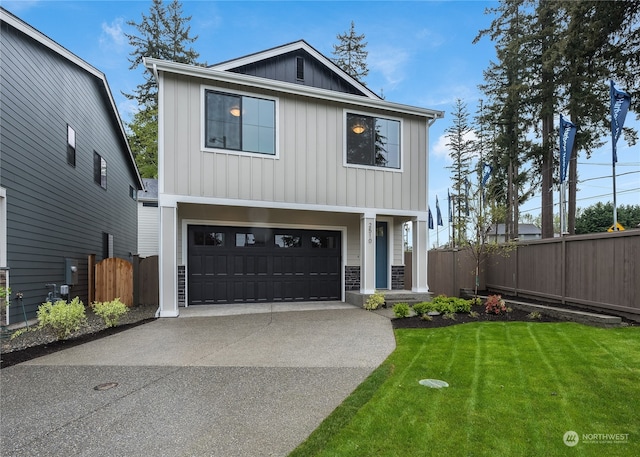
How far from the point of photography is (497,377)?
12.5 feet

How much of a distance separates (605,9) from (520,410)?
9.17 m

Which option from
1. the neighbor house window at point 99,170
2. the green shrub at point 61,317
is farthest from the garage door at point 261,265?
the neighbor house window at point 99,170

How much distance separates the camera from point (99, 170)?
11.8 m

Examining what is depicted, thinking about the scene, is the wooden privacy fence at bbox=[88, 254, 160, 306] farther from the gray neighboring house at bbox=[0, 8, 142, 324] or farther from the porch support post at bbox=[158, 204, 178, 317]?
the porch support post at bbox=[158, 204, 178, 317]

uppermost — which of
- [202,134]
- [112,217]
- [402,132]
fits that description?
[402,132]

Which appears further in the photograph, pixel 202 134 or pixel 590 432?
pixel 202 134

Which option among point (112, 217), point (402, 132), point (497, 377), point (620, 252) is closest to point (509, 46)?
point (402, 132)

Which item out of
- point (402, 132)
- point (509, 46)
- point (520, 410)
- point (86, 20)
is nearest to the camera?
point (520, 410)

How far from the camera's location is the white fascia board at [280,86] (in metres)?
7.55

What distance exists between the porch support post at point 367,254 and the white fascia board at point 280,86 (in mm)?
3016

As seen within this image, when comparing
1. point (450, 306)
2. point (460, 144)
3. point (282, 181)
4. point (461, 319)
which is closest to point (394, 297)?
point (450, 306)

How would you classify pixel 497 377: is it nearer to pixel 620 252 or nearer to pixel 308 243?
pixel 620 252

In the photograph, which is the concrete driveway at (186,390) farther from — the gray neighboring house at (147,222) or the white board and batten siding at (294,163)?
the gray neighboring house at (147,222)

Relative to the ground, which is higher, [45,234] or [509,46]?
[509,46]
